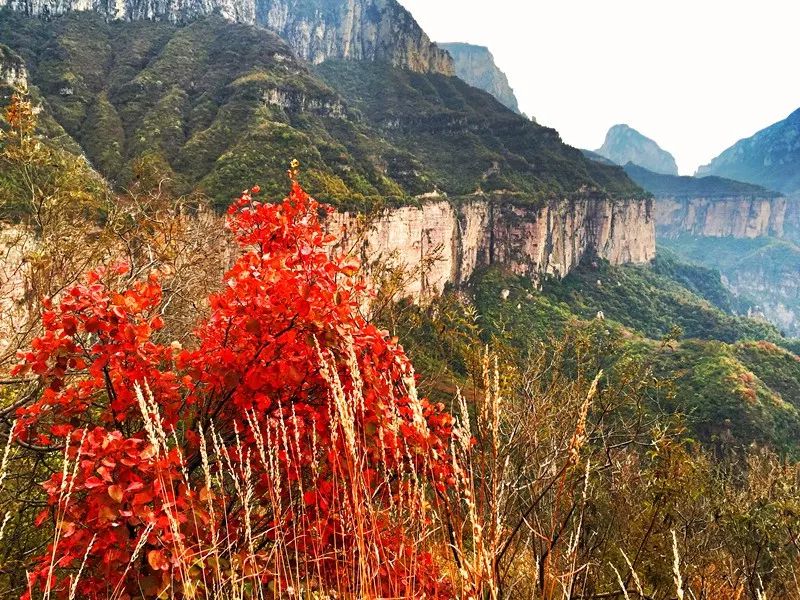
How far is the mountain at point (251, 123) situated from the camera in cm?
3919

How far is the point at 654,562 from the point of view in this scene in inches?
153

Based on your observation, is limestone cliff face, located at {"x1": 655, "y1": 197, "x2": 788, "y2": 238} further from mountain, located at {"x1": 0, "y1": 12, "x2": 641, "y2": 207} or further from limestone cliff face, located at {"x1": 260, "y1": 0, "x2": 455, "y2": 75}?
limestone cliff face, located at {"x1": 260, "y1": 0, "x2": 455, "y2": 75}

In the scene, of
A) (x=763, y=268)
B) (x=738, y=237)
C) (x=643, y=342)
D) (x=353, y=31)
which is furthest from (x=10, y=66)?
(x=738, y=237)

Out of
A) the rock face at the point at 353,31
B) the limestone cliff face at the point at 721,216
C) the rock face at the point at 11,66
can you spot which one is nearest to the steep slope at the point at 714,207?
the limestone cliff face at the point at 721,216

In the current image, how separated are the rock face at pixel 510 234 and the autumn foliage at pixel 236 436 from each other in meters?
34.0

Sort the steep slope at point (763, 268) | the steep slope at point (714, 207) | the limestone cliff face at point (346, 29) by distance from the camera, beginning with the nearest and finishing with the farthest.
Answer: the limestone cliff face at point (346, 29), the steep slope at point (763, 268), the steep slope at point (714, 207)

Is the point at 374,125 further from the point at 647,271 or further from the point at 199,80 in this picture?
the point at 647,271

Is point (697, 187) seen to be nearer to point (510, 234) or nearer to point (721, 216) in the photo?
point (721, 216)

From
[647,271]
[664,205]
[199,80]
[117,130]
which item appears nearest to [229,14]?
[199,80]

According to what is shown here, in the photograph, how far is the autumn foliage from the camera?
191 centimetres

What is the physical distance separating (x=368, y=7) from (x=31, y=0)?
3001 inches

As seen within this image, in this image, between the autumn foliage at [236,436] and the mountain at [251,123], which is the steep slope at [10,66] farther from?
the autumn foliage at [236,436]

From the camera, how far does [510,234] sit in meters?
65.9

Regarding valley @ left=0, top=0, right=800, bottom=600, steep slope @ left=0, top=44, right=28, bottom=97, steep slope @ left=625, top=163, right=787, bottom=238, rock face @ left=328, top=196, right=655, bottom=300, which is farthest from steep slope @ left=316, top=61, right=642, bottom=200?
steep slope @ left=625, top=163, right=787, bottom=238
